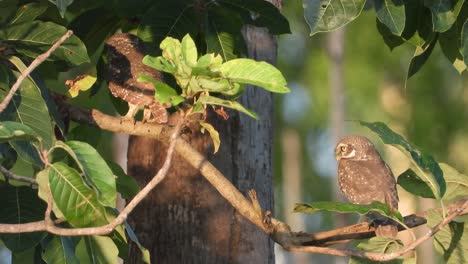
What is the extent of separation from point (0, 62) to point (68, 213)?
3.06ft

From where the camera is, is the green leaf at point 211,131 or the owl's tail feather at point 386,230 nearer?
the green leaf at point 211,131

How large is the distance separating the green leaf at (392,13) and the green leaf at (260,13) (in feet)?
1.44

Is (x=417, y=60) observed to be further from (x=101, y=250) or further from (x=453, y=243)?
(x=101, y=250)

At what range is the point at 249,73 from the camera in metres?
2.67

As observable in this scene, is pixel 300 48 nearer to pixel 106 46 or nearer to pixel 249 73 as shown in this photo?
pixel 106 46

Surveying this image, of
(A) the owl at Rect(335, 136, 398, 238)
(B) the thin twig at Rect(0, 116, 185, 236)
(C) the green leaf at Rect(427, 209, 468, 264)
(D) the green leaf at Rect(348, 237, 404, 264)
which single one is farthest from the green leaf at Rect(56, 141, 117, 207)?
(A) the owl at Rect(335, 136, 398, 238)

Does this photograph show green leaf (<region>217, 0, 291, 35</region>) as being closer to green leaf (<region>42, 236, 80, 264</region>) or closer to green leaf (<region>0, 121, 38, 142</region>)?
green leaf (<region>42, 236, 80, 264</region>)

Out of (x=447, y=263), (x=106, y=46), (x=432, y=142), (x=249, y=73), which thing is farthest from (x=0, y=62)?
(x=432, y=142)

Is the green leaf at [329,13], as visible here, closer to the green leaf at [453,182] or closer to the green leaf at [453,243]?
the green leaf at [453,182]

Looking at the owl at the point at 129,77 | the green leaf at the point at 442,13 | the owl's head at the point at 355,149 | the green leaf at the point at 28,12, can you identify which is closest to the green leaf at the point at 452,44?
the green leaf at the point at 442,13

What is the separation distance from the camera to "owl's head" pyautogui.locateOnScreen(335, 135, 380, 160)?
19.6 ft

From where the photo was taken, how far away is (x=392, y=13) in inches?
150

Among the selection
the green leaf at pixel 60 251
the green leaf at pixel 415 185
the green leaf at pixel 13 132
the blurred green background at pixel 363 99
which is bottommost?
the green leaf at pixel 60 251

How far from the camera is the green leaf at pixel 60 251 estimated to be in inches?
135
